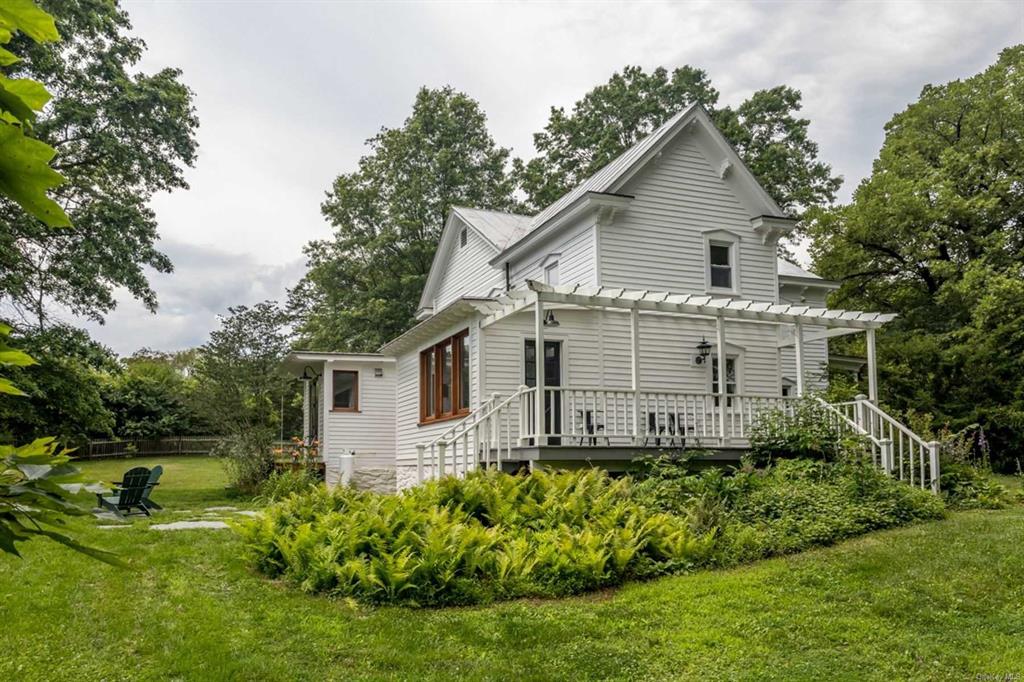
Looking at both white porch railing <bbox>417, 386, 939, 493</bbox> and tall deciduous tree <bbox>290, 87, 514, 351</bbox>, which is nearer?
white porch railing <bbox>417, 386, 939, 493</bbox>

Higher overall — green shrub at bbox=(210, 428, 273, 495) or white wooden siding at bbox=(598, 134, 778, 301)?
white wooden siding at bbox=(598, 134, 778, 301)

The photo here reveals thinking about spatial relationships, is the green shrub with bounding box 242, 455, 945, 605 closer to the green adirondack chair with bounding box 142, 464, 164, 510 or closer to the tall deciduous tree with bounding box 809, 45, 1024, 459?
the green adirondack chair with bounding box 142, 464, 164, 510

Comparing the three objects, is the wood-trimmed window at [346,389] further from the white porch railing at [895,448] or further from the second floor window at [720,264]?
the white porch railing at [895,448]

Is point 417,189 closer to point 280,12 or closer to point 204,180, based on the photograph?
point 204,180

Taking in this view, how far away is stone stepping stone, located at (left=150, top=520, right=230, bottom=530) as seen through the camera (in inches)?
426

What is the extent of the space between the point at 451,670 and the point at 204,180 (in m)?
18.1

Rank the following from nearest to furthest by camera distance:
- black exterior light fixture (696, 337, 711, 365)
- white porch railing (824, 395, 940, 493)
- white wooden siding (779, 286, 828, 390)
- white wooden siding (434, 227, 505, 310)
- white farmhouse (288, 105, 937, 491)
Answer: white porch railing (824, 395, 940, 493) → white farmhouse (288, 105, 937, 491) → black exterior light fixture (696, 337, 711, 365) → white wooden siding (779, 286, 828, 390) → white wooden siding (434, 227, 505, 310)

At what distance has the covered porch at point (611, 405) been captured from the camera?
11.8 metres

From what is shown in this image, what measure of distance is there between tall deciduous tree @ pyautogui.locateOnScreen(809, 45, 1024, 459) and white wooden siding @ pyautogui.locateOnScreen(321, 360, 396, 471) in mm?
13290

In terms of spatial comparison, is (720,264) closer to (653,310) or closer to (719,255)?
(719,255)

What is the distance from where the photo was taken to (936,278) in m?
23.4

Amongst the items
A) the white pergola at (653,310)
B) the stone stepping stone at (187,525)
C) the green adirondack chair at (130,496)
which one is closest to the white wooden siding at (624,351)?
the white pergola at (653,310)

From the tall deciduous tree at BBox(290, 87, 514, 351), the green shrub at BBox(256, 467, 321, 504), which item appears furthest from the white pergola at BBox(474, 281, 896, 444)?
the tall deciduous tree at BBox(290, 87, 514, 351)

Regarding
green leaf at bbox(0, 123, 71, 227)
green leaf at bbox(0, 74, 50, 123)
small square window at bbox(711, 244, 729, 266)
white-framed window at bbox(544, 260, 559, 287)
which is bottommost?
green leaf at bbox(0, 123, 71, 227)
